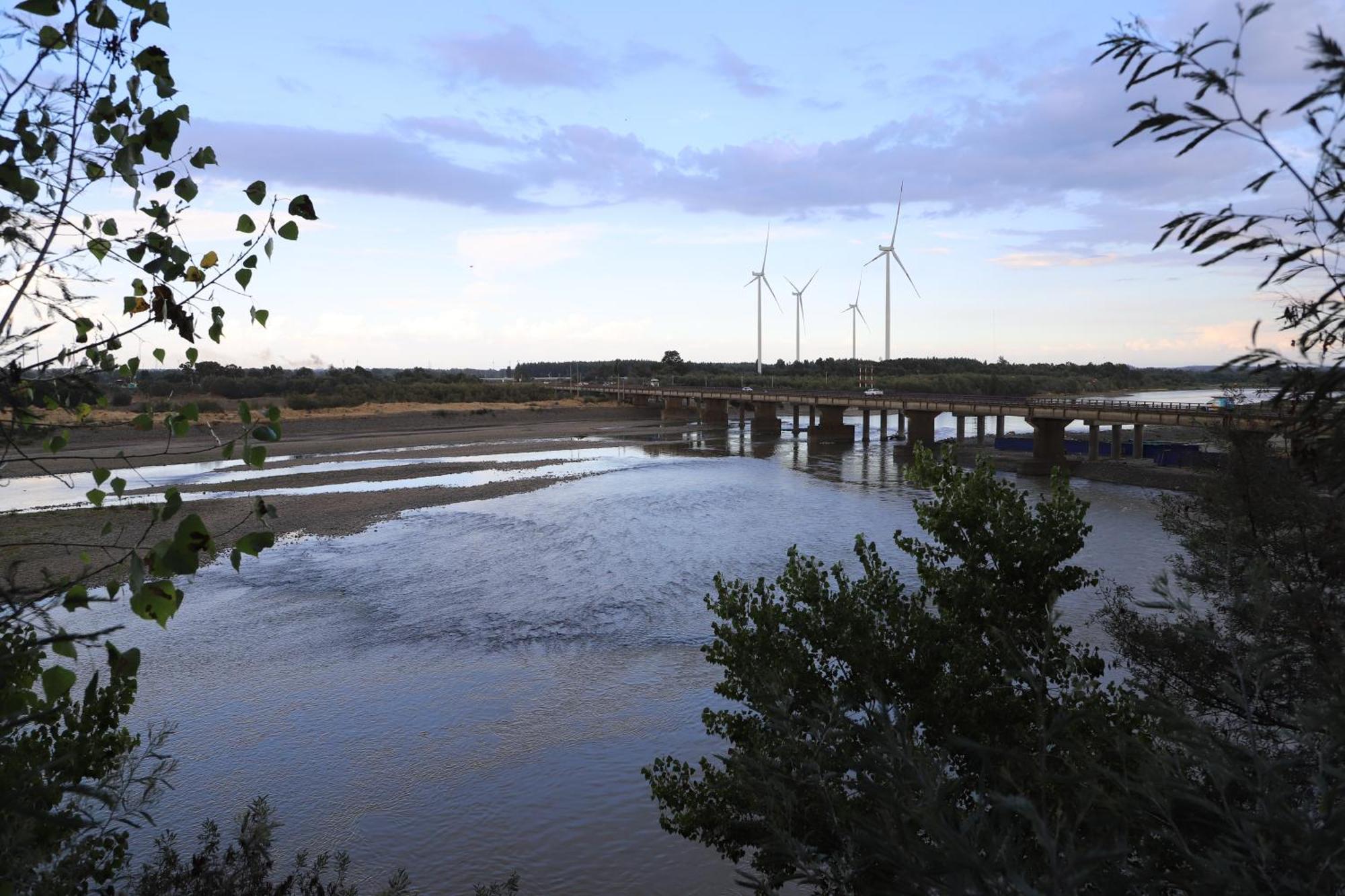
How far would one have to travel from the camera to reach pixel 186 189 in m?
4.48

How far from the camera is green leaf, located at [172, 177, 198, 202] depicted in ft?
14.6

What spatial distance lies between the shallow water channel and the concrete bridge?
13.1 metres

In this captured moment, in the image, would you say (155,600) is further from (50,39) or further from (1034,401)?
(1034,401)

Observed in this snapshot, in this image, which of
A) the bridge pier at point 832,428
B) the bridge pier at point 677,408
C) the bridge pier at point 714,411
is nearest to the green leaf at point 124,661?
the bridge pier at point 832,428

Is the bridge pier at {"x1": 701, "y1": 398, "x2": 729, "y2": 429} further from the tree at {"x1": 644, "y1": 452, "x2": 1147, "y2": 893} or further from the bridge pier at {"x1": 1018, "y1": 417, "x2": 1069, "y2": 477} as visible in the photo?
the tree at {"x1": 644, "y1": 452, "x2": 1147, "y2": 893}

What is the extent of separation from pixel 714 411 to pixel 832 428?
30601 mm

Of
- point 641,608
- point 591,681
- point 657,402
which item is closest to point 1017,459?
point 641,608

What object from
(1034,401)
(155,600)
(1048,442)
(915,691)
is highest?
(1034,401)

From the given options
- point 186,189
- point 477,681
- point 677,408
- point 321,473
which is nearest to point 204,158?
Answer: point 186,189

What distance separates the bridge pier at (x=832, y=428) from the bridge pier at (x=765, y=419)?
9705mm

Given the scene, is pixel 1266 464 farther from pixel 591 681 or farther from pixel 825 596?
pixel 591 681

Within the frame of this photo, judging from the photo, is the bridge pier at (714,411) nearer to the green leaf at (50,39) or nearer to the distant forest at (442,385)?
the distant forest at (442,385)

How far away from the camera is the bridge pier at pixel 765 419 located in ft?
316

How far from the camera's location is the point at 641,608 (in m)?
25.9
